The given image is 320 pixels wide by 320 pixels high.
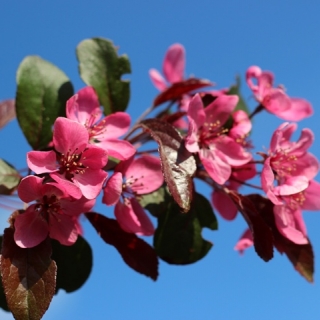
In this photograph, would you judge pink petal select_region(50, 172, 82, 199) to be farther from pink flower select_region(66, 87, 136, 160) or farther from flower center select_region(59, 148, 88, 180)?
pink flower select_region(66, 87, 136, 160)

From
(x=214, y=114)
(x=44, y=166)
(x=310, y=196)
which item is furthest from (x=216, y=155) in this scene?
(x=44, y=166)

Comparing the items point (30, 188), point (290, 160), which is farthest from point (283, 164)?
point (30, 188)

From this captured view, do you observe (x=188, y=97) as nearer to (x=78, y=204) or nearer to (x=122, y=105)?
(x=122, y=105)

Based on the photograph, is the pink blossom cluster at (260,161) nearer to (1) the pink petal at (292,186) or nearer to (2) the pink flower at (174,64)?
(1) the pink petal at (292,186)

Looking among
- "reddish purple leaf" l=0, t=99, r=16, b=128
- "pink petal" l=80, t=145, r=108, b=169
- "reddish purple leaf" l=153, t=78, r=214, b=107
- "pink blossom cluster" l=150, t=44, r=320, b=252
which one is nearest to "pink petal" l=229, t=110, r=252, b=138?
"pink blossom cluster" l=150, t=44, r=320, b=252

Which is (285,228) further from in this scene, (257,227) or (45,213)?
(45,213)

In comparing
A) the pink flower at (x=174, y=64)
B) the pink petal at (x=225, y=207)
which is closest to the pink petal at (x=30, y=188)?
the pink petal at (x=225, y=207)
